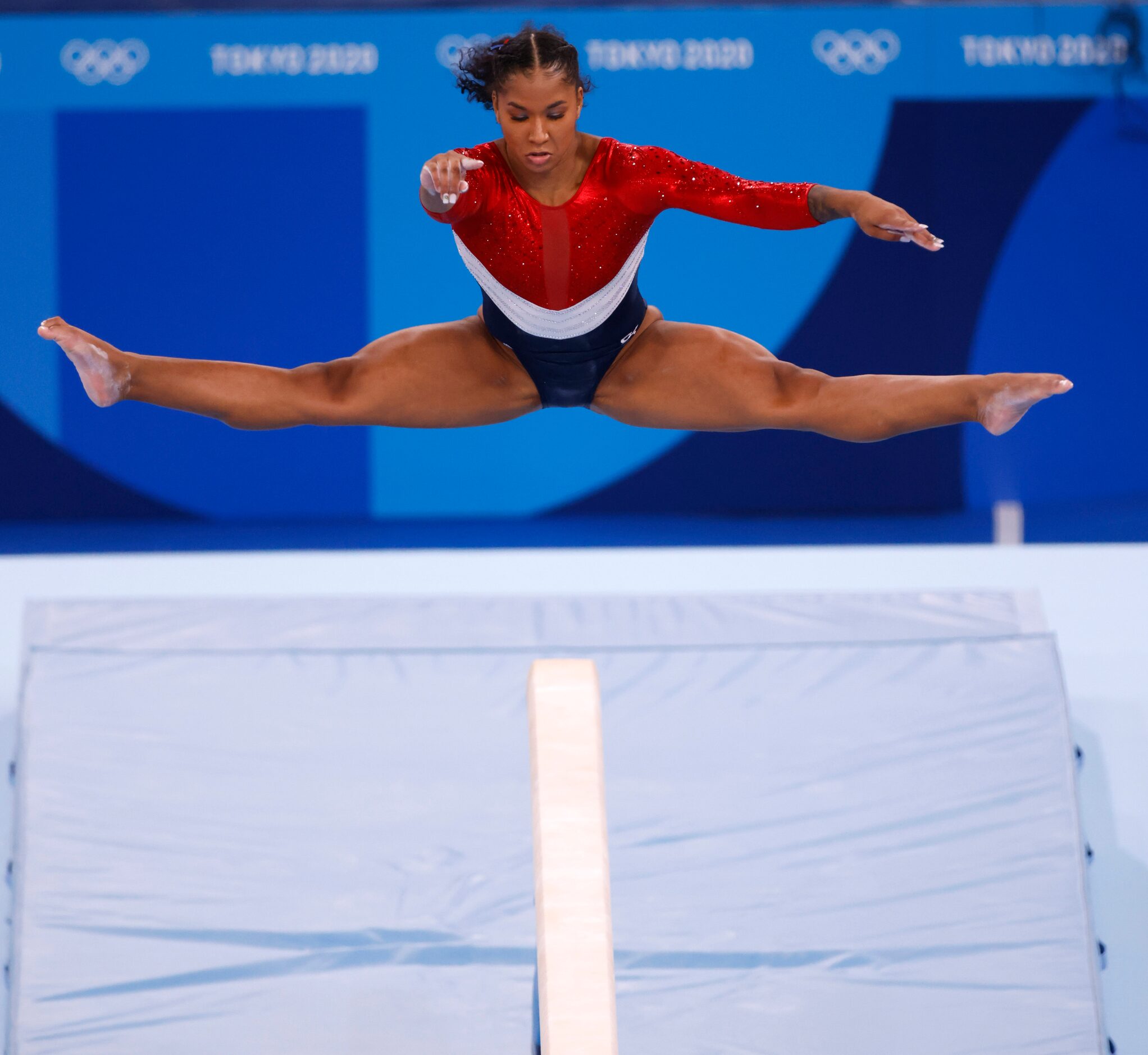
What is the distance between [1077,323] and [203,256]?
3998 mm

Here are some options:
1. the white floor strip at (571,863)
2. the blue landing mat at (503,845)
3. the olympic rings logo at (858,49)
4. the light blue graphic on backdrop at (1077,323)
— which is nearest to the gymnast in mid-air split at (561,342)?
the white floor strip at (571,863)

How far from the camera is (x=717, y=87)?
5543mm

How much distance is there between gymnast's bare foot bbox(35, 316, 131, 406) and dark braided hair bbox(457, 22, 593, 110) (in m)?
0.79

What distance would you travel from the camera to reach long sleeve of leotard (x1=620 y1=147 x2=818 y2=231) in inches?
90.4

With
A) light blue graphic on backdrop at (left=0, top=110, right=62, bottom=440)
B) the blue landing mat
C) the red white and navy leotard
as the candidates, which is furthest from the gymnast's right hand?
light blue graphic on backdrop at (left=0, top=110, right=62, bottom=440)

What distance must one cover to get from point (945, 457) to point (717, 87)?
1.99 meters

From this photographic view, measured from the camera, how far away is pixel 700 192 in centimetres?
238

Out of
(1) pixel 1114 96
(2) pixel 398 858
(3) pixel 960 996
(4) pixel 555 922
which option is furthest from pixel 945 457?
(4) pixel 555 922

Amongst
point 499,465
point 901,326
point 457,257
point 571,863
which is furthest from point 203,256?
point 571,863

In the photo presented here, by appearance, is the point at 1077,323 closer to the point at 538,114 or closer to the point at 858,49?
the point at 858,49

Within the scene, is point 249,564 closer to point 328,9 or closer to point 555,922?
point 328,9

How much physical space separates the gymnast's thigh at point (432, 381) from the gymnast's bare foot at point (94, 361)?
410 millimetres

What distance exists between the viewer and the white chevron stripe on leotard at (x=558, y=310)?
2.47m

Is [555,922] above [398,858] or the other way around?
the other way around
